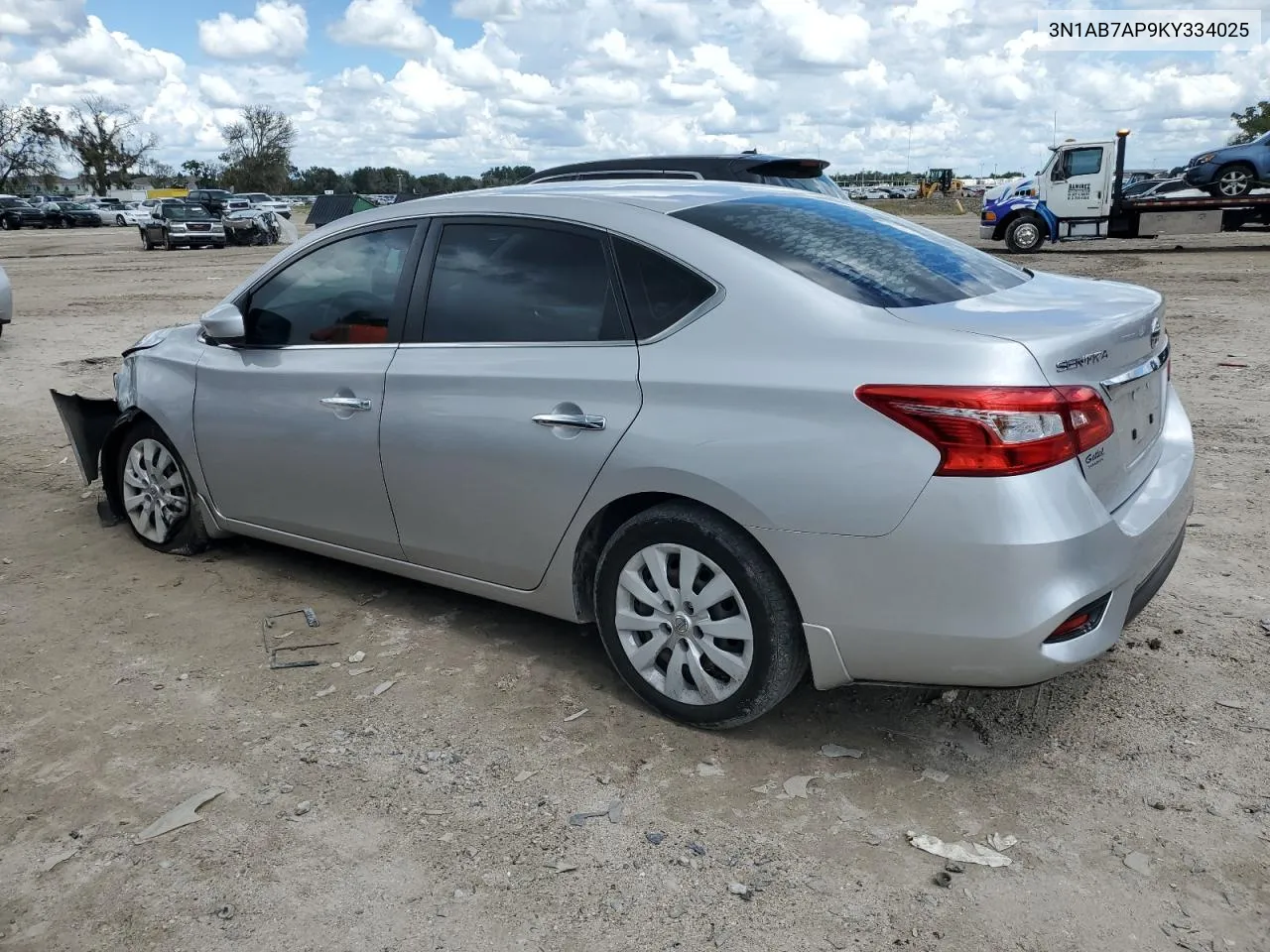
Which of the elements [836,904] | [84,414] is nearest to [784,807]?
[836,904]

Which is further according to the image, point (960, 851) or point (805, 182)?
point (805, 182)

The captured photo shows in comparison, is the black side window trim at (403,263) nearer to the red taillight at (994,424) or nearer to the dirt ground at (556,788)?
the dirt ground at (556,788)

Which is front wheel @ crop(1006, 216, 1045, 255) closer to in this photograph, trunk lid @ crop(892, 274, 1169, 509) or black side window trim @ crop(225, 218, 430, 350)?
trunk lid @ crop(892, 274, 1169, 509)

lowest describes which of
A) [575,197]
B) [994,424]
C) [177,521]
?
[177,521]

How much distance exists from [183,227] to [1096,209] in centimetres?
2576

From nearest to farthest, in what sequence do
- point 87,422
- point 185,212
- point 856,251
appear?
point 856,251, point 87,422, point 185,212

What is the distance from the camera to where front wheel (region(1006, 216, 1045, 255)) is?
23234mm

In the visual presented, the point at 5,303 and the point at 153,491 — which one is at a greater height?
the point at 5,303

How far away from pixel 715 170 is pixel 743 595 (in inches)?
283

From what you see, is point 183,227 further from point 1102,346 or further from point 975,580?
point 975,580

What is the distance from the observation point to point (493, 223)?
Result: 3873 millimetres

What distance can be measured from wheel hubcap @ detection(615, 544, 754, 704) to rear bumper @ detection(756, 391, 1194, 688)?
9.6 inches

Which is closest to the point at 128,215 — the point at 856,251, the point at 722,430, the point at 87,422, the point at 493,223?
the point at 87,422

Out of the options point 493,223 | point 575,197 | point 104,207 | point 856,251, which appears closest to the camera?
point 856,251
